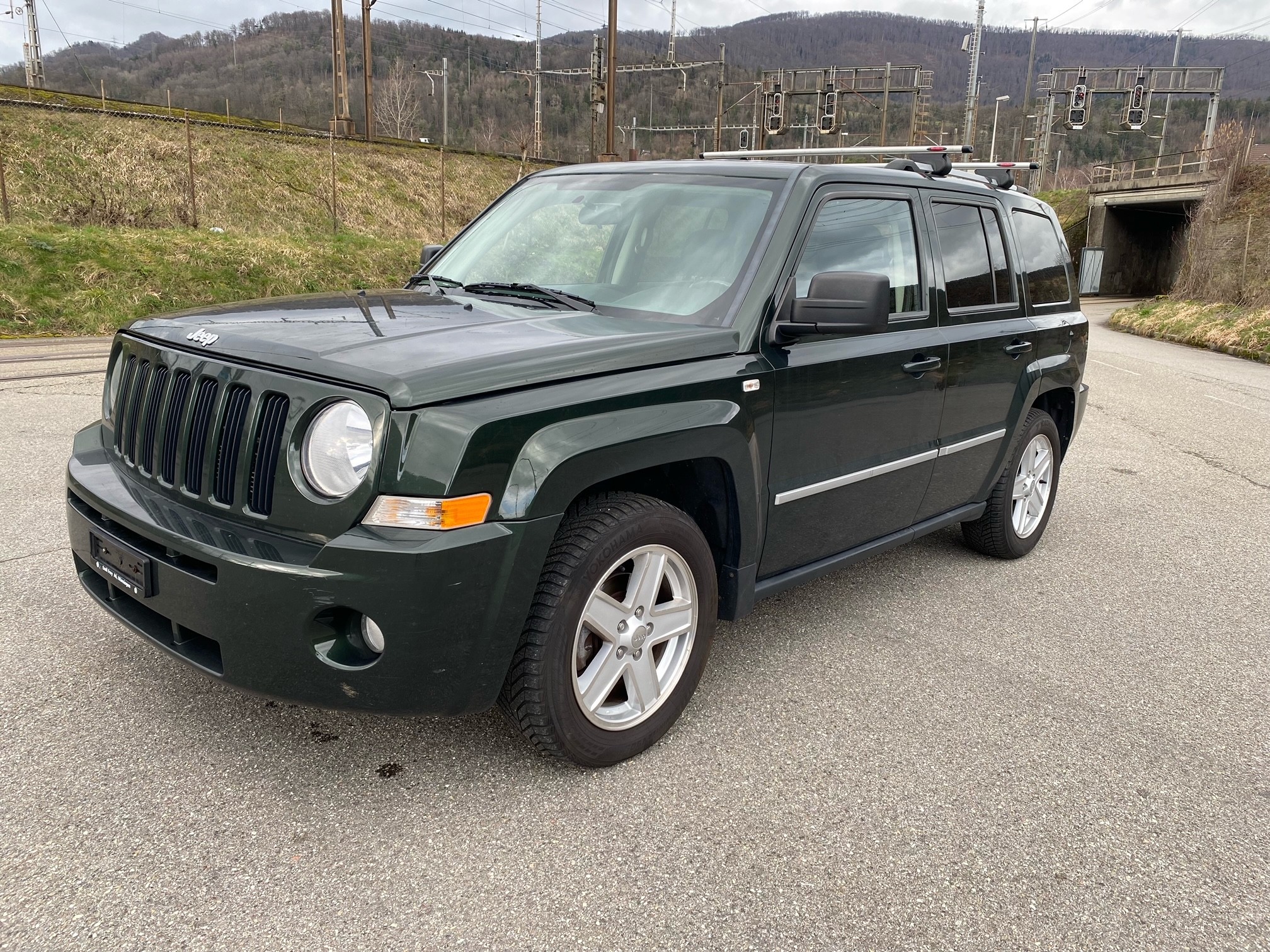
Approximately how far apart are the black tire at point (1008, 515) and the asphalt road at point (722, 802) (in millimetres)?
692

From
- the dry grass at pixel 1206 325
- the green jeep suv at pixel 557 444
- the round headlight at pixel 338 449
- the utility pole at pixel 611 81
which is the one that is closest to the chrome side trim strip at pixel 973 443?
the green jeep suv at pixel 557 444

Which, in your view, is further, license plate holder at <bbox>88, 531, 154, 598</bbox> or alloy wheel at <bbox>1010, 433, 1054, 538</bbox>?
alloy wheel at <bbox>1010, 433, 1054, 538</bbox>

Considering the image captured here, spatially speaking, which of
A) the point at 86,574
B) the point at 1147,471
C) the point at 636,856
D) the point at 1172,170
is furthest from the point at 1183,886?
the point at 1172,170

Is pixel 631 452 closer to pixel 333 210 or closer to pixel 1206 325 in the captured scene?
pixel 1206 325

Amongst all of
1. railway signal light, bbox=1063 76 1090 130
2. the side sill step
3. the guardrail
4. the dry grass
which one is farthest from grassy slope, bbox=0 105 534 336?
the guardrail

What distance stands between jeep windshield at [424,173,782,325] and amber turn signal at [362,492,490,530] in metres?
1.20

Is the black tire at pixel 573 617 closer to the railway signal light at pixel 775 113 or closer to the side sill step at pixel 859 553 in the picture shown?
the side sill step at pixel 859 553

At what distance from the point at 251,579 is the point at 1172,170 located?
58.3m

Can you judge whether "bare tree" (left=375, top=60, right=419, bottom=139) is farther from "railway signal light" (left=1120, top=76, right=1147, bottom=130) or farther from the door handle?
Result: the door handle

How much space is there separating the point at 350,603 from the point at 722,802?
4.07ft

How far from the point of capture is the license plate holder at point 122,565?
2.72 meters

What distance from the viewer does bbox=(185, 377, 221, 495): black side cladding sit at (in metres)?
2.72

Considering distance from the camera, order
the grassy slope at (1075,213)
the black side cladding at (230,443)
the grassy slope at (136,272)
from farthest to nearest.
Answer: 1. the grassy slope at (1075,213)
2. the grassy slope at (136,272)
3. the black side cladding at (230,443)

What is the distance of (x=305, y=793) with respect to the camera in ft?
9.17
